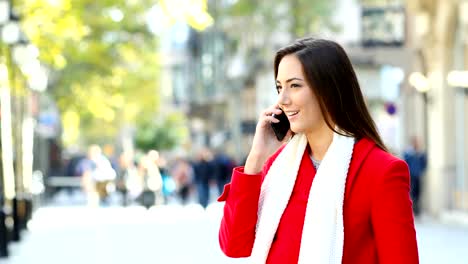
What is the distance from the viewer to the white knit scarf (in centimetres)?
379

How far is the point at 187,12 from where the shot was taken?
19.4m

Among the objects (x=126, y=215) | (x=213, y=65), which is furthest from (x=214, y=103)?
(x=126, y=215)

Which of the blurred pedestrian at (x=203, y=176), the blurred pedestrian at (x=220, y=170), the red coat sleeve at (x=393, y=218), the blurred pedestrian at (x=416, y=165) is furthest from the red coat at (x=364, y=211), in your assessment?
the blurred pedestrian at (x=220, y=170)

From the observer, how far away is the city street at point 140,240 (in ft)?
58.5

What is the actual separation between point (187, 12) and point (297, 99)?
15.6 meters

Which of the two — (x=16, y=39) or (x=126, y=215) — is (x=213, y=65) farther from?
(x=16, y=39)

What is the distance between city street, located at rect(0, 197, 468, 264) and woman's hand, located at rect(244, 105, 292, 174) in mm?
11427

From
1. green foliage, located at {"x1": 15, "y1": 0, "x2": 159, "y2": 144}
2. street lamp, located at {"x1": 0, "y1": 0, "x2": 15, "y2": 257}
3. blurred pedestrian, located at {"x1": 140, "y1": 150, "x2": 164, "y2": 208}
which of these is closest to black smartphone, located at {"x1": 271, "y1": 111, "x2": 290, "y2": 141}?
street lamp, located at {"x1": 0, "y1": 0, "x2": 15, "y2": 257}

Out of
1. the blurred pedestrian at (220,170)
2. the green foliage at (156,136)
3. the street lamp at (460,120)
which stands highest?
the street lamp at (460,120)

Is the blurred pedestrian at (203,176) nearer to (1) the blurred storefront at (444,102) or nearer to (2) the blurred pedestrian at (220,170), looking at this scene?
(2) the blurred pedestrian at (220,170)

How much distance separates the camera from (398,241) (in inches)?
148

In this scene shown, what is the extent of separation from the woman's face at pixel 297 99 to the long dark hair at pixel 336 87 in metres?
0.02

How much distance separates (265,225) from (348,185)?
30 cm

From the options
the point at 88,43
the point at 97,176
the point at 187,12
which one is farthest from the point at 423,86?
the point at 88,43
